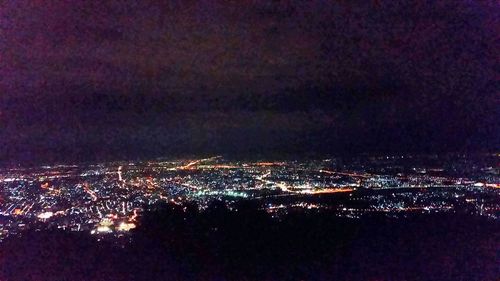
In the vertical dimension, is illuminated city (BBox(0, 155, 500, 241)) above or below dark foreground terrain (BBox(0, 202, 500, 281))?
below

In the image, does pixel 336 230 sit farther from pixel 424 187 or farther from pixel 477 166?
pixel 477 166

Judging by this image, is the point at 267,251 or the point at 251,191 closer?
the point at 267,251

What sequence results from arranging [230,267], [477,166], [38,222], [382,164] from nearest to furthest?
[230,267] → [38,222] → [477,166] → [382,164]

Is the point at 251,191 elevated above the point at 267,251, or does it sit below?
below

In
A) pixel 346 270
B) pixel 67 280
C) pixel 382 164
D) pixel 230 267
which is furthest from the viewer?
pixel 382 164

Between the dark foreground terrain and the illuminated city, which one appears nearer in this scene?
the dark foreground terrain

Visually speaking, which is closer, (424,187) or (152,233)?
(152,233)

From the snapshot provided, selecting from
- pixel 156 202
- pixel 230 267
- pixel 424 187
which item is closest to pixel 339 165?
pixel 424 187

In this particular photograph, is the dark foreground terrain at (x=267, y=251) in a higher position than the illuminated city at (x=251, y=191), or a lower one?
higher
